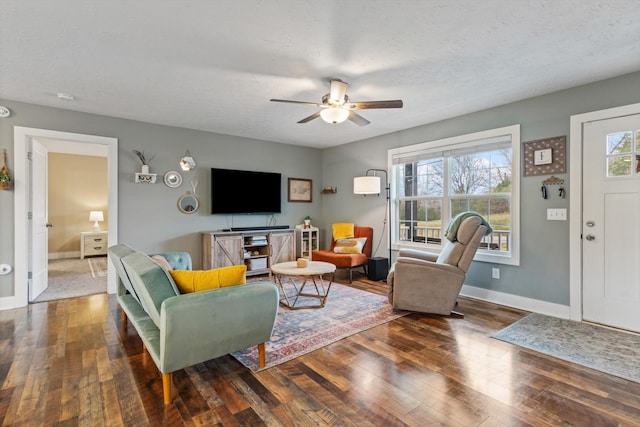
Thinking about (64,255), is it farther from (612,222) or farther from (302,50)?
(612,222)

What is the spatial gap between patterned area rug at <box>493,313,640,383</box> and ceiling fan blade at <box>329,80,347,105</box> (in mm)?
2581

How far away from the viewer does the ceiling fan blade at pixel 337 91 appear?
9.25ft

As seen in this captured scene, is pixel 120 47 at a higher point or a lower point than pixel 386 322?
higher

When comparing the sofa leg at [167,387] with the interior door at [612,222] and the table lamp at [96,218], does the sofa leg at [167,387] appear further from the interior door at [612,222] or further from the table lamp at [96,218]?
the table lamp at [96,218]

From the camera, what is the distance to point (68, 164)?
7.18 meters

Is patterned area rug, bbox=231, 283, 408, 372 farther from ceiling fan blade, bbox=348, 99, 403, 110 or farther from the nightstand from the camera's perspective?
the nightstand

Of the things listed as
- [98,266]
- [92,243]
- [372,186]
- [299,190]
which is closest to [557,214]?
[372,186]

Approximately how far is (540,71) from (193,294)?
345 centimetres

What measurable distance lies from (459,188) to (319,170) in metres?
2.97

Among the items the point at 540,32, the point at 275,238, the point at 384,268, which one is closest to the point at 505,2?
the point at 540,32

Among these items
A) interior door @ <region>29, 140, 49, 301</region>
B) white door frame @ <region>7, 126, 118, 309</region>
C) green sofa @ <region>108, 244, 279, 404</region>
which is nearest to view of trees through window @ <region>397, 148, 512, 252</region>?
green sofa @ <region>108, 244, 279, 404</region>

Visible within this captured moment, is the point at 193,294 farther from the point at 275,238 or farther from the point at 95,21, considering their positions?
the point at 275,238

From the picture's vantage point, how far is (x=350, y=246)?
16.5 ft

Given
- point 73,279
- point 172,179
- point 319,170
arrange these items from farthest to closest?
1. point 319,170
2. point 73,279
3. point 172,179
